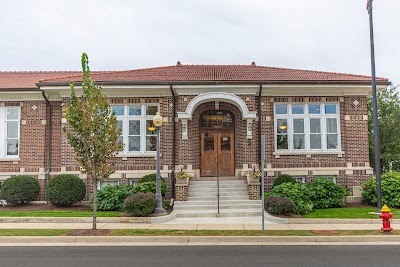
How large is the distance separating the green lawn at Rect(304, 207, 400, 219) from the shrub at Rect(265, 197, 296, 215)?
71 centimetres

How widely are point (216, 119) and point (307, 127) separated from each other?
4472mm

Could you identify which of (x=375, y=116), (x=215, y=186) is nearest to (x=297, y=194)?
(x=215, y=186)

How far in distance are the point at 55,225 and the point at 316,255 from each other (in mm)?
8616

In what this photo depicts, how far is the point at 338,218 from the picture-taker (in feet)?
41.2

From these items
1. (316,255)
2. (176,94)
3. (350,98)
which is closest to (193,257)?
(316,255)

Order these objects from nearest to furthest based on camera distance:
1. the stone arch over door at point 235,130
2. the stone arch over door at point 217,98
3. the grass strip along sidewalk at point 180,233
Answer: the grass strip along sidewalk at point 180,233, the stone arch over door at point 217,98, the stone arch over door at point 235,130

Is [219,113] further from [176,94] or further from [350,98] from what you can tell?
[350,98]

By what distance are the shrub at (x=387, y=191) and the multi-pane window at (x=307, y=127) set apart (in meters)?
2.52

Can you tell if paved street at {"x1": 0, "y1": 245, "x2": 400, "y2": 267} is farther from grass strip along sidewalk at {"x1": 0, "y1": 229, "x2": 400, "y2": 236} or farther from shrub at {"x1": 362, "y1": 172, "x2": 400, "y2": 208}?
shrub at {"x1": 362, "y1": 172, "x2": 400, "y2": 208}

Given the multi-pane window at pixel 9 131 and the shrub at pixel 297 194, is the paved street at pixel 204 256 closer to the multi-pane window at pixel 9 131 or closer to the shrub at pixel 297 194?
the shrub at pixel 297 194

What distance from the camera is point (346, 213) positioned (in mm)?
13461

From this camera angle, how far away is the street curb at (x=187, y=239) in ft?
32.9

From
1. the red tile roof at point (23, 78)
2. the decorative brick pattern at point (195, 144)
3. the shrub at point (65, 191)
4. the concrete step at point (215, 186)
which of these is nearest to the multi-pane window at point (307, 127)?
the decorative brick pattern at point (195, 144)

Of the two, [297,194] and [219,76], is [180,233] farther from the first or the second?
[219,76]
